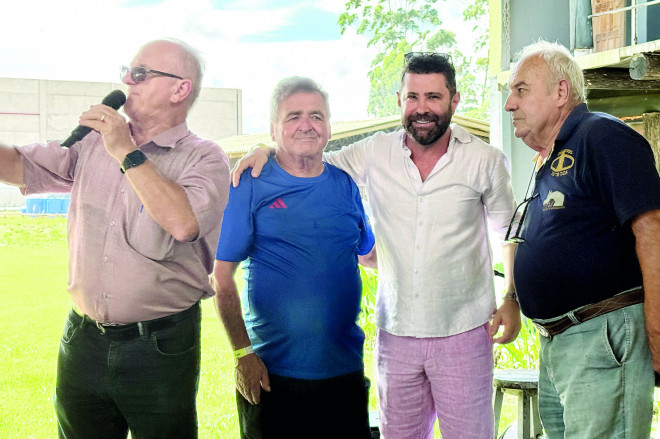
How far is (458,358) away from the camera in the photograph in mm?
2039

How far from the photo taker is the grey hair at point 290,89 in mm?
2098

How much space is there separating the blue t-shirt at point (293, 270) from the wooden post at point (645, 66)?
8.00 feet

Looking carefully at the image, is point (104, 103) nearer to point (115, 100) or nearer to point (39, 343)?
point (115, 100)

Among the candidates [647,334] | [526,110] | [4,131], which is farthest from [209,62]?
[4,131]

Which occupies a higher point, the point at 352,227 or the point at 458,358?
the point at 352,227

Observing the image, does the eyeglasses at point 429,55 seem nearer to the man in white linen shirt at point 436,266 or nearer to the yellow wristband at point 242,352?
the man in white linen shirt at point 436,266

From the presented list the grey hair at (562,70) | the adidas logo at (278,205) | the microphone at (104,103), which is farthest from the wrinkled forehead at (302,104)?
the grey hair at (562,70)

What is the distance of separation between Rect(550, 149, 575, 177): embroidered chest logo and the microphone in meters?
1.02

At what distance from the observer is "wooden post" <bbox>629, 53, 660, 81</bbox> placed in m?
3.84

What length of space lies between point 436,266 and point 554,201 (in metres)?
0.38

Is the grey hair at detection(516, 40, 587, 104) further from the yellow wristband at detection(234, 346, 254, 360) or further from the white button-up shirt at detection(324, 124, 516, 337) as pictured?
the yellow wristband at detection(234, 346, 254, 360)

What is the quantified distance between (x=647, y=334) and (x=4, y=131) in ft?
69.9

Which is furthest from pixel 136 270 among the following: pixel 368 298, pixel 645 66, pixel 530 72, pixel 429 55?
pixel 368 298

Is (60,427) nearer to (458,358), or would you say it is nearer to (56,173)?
(56,173)
